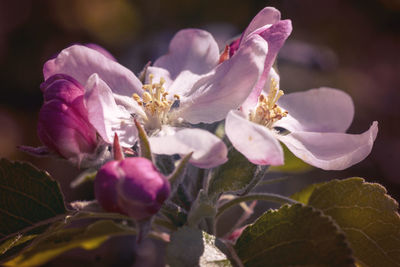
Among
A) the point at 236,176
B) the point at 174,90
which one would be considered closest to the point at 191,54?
the point at 174,90

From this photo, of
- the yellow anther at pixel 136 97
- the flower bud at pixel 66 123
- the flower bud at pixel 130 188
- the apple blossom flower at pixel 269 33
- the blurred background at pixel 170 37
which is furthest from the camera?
the blurred background at pixel 170 37

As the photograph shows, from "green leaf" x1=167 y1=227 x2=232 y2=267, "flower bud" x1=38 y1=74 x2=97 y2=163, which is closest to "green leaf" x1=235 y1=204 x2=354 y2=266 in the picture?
"green leaf" x1=167 y1=227 x2=232 y2=267

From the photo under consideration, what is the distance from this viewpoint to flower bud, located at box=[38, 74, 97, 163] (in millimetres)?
1001

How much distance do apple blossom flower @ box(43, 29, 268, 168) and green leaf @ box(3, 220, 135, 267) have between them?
186 mm

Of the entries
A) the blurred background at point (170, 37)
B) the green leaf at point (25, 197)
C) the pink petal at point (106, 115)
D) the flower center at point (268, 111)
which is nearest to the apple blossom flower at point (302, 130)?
the flower center at point (268, 111)

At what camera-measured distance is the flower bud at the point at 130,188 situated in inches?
34.3

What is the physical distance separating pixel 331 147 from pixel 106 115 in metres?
0.55

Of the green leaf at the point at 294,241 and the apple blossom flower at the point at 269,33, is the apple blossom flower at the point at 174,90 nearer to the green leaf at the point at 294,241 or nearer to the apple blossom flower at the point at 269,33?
the apple blossom flower at the point at 269,33

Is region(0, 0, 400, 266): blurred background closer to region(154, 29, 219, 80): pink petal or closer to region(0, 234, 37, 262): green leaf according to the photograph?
region(154, 29, 219, 80): pink petal

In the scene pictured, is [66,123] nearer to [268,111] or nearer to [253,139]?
[253,139]

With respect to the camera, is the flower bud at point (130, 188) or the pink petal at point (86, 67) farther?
the pink petal at point (86, 67)

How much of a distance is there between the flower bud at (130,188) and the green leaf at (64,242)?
0.39ft

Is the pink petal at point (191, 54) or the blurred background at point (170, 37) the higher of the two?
the pink petal at point (191, 54)

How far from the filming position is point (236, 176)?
1083mm
